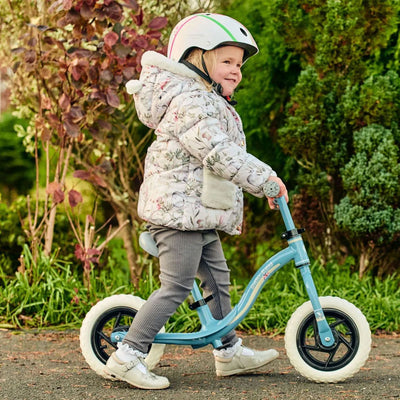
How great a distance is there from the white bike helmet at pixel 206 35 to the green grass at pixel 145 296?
186 centimetres

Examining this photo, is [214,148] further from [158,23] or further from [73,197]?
[73,197]

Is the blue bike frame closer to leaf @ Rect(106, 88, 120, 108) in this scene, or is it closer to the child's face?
the child's face

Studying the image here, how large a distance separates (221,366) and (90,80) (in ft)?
7.00

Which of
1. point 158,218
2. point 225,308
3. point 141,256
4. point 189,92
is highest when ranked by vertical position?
point 189,92

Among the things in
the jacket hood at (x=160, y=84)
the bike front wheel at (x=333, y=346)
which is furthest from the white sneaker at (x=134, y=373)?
the jacket hood at (x=160, y=84)

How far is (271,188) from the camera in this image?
3098 millimetres

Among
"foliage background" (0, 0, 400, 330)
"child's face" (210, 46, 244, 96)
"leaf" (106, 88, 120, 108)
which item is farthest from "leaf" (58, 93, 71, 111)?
"child's face" (210, 46, 244, 96)

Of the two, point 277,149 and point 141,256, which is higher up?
point 277,149

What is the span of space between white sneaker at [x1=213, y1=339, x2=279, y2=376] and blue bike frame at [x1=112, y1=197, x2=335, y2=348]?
0.45 feet

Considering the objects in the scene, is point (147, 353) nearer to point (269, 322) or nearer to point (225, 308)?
point (225, 308)

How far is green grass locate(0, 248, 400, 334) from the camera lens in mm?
4625

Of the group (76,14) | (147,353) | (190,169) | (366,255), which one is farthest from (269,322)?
(76,14)

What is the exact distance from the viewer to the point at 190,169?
318 cm

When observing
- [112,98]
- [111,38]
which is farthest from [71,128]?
[111,38]
